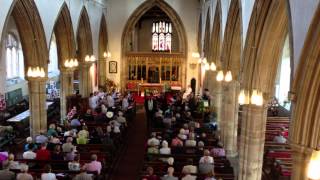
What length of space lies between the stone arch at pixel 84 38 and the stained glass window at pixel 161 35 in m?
11.8

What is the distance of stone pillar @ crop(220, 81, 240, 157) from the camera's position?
591 inches

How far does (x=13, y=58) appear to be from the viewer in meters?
24.7

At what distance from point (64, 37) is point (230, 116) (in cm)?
891

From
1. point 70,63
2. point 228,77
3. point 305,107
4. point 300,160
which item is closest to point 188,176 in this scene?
point 300,160

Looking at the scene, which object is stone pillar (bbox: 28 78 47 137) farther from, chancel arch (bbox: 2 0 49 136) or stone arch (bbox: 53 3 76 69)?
stone arch (bbox: 53 3 76 69)

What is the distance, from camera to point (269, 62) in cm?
1045

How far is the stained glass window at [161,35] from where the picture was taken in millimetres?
34344

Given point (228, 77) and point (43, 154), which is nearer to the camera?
point (43, 154)

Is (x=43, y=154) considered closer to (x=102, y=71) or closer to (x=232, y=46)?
(x=232, y=46)

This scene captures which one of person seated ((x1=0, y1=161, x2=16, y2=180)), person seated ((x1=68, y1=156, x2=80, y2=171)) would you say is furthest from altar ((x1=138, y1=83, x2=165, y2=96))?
person seated ((x1=0, y1=161, x2=16, y2=180))

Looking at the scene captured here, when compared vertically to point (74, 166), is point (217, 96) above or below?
above

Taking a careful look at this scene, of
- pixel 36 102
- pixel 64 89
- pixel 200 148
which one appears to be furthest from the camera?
pixel 64 89

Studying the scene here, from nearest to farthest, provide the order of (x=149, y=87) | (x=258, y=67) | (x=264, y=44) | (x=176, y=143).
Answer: (x=264, y=44) → (x=258, y=67) → (x=176, y=143) → (x=149, y=87)

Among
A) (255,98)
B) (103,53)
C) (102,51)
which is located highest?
(102,51)
